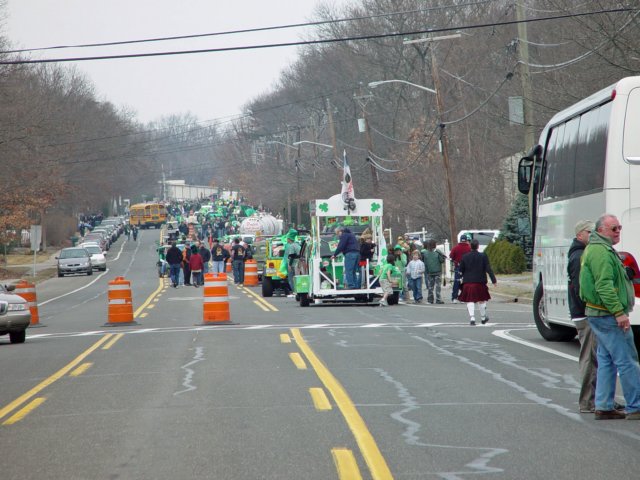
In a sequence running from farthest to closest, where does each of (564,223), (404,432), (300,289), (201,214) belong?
(201,214) < (300,289) < (564,223) < (404,432)

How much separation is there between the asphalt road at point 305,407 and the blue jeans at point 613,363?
0.23 meters

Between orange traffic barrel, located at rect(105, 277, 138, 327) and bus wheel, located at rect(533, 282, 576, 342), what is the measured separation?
33.5 feet

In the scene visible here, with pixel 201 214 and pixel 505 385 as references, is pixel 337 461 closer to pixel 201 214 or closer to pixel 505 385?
pixel 505 385

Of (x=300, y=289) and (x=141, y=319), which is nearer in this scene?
(x=141, y=319)

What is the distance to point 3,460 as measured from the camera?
9.21 m

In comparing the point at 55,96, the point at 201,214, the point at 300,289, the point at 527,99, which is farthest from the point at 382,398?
the point at 201,214

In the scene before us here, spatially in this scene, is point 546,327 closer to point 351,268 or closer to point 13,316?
point 13,316

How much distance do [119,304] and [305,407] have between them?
49.0 feet

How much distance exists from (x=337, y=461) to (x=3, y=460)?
2.67m

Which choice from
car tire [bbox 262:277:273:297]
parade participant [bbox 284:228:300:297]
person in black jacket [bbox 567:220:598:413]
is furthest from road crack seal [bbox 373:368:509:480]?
car tire [bbox 262:277:273:297]

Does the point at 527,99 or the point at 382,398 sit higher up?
the point at 527,99

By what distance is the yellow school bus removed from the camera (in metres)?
129

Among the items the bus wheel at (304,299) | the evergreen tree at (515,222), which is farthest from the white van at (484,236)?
the bus wheel at (304,299)

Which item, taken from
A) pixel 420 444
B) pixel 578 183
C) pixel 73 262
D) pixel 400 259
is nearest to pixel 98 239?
pixel 73 262
